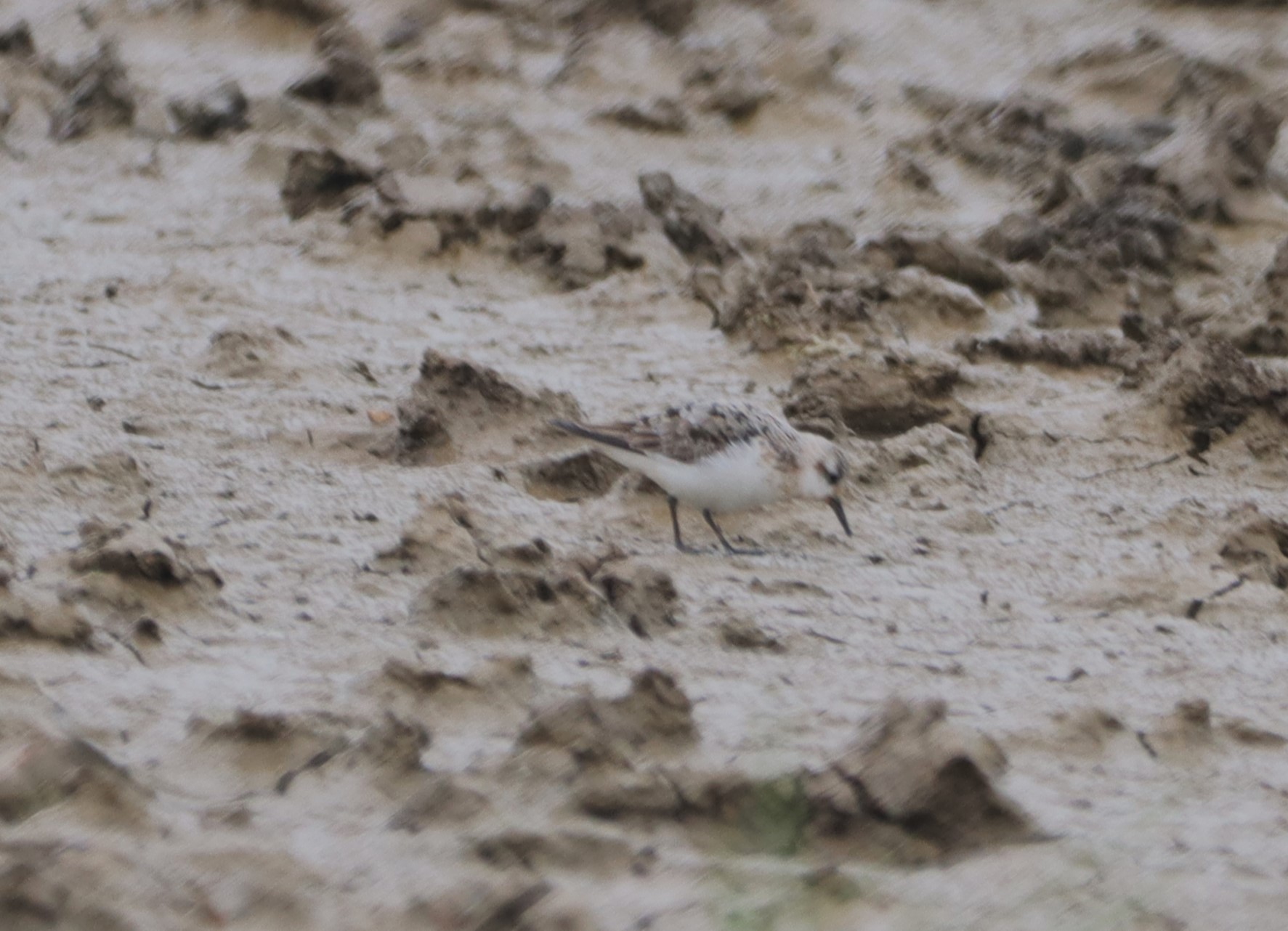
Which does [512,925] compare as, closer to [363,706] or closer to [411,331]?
[363,706]

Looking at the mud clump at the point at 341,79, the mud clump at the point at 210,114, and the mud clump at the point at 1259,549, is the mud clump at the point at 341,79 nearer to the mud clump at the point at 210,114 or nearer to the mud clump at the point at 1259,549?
the mud clump at the point at 210,114

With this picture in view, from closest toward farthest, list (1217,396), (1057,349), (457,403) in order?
(457,403) → (1217,396) → (1057,349)

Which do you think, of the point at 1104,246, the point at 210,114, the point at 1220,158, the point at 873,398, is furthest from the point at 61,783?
the point at 1220,158

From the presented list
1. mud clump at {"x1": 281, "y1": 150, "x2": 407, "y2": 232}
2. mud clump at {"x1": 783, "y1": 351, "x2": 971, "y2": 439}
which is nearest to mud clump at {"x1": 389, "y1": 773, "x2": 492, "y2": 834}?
mud clump at {"x1": 783, "y1": 351, "x2": 971, "y2": 439}

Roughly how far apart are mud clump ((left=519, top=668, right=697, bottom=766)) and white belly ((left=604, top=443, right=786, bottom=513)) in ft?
5.42

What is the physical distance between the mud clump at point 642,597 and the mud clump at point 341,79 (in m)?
4.74

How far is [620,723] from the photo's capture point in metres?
3.47

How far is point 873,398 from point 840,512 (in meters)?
0.92

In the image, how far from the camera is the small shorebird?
17.2ft

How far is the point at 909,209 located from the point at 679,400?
2480 mm

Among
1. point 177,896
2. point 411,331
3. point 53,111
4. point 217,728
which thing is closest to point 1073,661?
point 217,728

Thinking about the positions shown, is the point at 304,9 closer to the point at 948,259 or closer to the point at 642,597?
the point at 948,259

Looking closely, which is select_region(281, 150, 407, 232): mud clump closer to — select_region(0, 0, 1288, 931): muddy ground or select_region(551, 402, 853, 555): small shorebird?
select_region(0, 0, 1288, 931): muddy ground

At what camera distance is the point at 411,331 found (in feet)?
22.0
